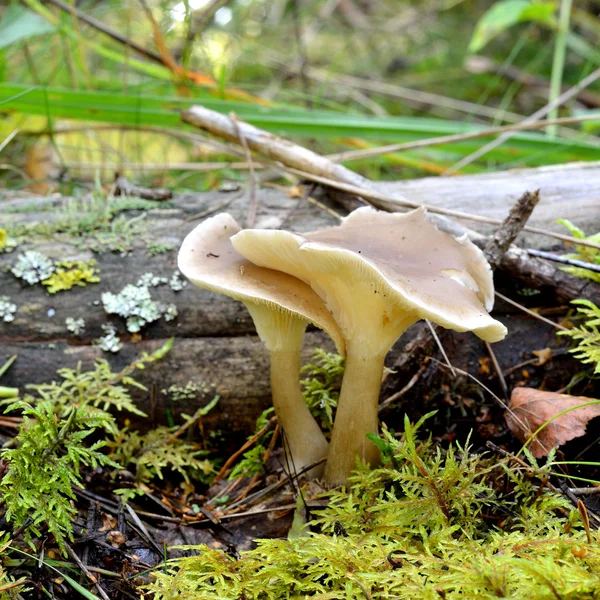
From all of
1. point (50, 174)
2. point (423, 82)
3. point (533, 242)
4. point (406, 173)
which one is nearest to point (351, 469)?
point (533, 242)

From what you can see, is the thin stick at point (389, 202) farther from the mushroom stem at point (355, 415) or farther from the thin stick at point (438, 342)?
the mushroom stem at point (355, 415)

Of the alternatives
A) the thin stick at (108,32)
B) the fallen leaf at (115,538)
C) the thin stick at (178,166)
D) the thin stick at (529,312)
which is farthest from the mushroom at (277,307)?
the thin stick at (108,32)

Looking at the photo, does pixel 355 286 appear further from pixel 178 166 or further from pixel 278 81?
pixel 278 81

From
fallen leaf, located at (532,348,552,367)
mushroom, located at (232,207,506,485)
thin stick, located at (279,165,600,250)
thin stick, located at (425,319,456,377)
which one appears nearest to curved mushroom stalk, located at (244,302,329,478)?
mushroom, located at (232,207,506,485)

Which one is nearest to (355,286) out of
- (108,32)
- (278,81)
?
(108,32)

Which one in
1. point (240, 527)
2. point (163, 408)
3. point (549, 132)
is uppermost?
point (549, 132)

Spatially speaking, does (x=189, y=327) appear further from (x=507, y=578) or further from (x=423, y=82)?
(x=423, y=82)

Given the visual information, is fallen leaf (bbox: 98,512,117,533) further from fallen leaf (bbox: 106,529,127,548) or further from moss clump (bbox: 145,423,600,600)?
moss clump (bbox: 145,423,600,600)

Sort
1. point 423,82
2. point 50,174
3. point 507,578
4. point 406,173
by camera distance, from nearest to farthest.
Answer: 1. point 507,578
2. point 50,174
3. point 406,173
4. point 423,82

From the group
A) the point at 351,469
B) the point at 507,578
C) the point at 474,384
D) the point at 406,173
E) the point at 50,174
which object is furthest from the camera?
the point at 406,173
